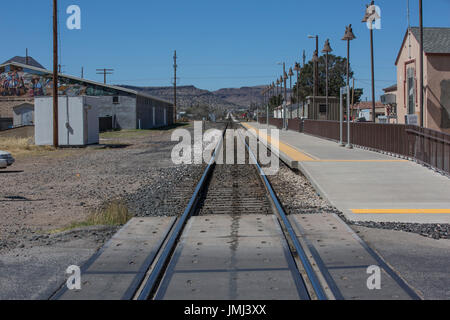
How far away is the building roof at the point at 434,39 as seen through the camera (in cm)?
3322

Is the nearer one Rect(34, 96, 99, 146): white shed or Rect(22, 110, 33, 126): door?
Rect(34, 96, 99, 146): white shed

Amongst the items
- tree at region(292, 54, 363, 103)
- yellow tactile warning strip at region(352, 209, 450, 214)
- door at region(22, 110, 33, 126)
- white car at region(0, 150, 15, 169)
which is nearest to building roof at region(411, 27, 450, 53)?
white car at region(0, 150, 15, 169)

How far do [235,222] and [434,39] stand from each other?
101ft

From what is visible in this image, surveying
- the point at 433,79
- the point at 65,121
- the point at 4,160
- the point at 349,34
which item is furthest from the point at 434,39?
the point at 4,160

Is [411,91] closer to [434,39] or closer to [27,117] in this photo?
[434,39]

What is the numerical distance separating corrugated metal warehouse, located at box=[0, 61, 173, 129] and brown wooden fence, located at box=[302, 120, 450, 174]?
132 ft

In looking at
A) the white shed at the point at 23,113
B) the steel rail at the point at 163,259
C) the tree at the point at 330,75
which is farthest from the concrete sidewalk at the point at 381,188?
the tree at the point at 330,75

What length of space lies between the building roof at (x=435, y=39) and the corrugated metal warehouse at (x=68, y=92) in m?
35.6

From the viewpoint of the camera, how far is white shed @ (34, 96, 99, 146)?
105 ft

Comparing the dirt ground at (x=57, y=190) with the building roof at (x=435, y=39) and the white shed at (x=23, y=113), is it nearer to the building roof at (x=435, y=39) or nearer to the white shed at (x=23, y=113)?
the building roof at (x=435, y=39)

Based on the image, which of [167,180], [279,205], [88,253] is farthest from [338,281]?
[167,180]

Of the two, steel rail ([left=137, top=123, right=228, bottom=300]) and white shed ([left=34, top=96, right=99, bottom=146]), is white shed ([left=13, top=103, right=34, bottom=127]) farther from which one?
steel rail ([left=137, top=123, right=228, bottom=300])

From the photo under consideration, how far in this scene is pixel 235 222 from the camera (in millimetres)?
8648
